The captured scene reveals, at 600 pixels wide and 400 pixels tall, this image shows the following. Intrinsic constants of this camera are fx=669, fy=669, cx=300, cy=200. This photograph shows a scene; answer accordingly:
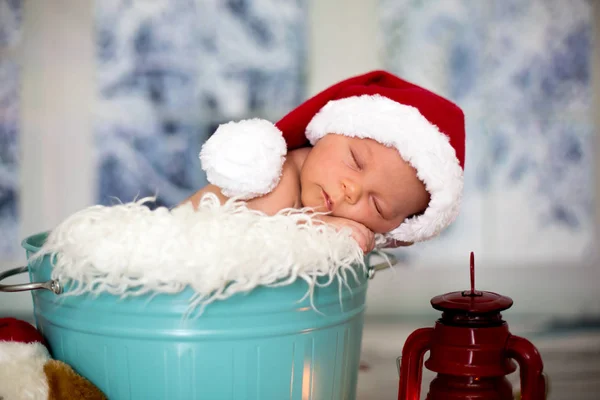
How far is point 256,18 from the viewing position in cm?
240

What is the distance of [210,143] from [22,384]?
16.9 inches

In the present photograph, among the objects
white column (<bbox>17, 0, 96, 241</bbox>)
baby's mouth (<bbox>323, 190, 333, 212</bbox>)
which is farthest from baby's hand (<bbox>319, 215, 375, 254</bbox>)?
white column (<bbox>17, 0, 96, 241</bbox>)

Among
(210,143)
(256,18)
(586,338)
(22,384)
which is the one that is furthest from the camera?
(256,18)

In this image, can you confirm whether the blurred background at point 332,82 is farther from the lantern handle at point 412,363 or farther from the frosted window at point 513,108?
the lantern handle at point 412,363

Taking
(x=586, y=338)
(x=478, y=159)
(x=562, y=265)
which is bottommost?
(x=586, y=338)

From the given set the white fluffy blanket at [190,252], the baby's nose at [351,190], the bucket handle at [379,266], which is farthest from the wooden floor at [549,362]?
the white fluffy blanket at [190,252]

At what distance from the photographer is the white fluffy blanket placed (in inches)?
32.5

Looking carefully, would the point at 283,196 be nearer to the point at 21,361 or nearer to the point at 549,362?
the point at 21,361

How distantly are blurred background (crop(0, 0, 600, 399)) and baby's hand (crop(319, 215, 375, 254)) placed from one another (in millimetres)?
1146

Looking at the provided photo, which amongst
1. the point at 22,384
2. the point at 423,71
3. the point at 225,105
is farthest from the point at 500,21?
the point at 22,384

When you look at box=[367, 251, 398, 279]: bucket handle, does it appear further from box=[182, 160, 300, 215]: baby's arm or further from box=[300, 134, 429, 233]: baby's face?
box=[182, 160, 300, 215]: baby's arm

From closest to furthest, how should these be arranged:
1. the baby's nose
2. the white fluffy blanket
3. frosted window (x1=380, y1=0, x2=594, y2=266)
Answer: the white fluffy blanket < the baby's nose < frosted window (x1=380, y1=0, x2=594, y2=266)

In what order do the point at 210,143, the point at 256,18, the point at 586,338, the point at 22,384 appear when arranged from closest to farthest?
the point at 22,384
the point at 210,143
the point at 586,338
the point at 256,18

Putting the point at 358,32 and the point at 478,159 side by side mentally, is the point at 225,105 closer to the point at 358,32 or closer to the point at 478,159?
the point at 358,32
